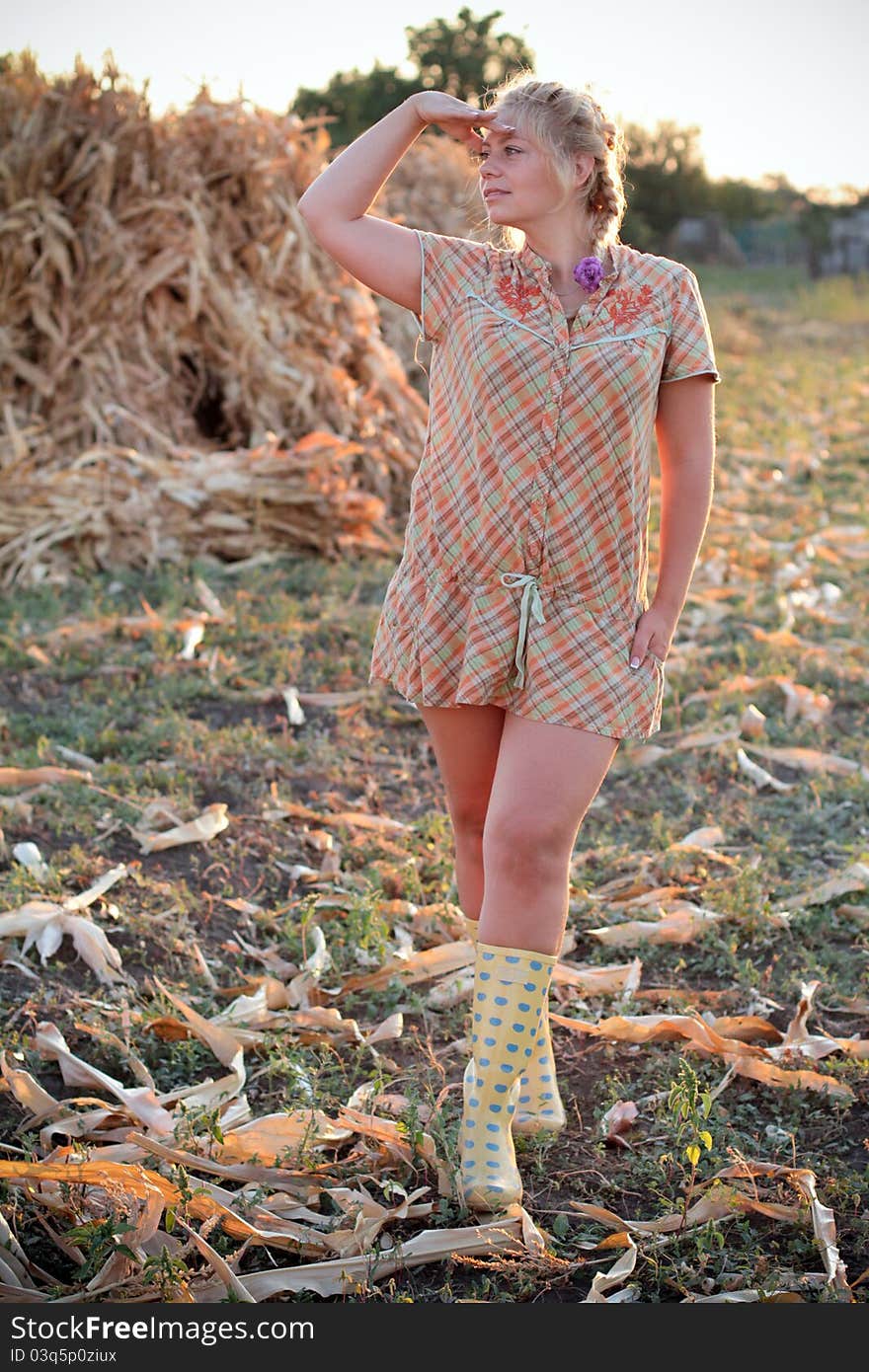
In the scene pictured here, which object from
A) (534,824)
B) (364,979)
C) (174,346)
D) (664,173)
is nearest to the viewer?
(534,824)

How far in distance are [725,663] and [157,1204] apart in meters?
4.12

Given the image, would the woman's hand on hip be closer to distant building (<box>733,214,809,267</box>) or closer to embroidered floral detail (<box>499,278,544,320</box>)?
embroidered floral detail (<box>499,278,544,320</box>)

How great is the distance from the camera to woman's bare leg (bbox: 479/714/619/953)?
2.55m

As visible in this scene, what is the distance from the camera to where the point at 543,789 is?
255 cm

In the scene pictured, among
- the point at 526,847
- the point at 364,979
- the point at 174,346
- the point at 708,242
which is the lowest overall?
the point at 364,979

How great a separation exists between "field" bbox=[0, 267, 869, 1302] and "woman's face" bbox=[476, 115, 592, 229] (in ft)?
5.19

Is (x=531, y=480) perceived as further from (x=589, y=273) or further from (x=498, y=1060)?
(x=498, y=1060)

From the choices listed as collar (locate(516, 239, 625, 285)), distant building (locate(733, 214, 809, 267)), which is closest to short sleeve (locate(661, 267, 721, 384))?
collar (locate(516, 239, 625, 285))

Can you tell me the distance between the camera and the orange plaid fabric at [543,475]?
8.46 ft

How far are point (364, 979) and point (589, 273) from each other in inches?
70.9

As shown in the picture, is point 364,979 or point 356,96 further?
point 356,96

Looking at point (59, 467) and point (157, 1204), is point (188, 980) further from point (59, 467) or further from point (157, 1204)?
point (59, 467)

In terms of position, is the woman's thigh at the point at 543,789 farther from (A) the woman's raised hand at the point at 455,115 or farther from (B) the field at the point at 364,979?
(A) the woman's raised hand at the point at 455,115

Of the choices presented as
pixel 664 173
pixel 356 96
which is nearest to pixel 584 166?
pixel 356 96
